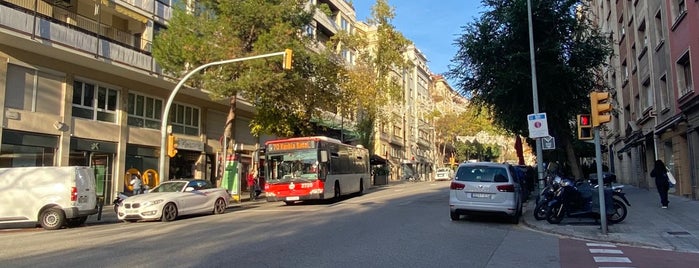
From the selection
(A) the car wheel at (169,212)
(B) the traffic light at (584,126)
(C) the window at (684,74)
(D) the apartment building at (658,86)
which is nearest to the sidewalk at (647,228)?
(B) the traffic light at (584,126)

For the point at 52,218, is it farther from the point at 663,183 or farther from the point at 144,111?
the point at 663,183

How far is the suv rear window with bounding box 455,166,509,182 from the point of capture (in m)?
14.0

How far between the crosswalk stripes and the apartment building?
10165 mm

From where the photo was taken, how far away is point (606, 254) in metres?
9.51

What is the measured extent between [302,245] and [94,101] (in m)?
17.2

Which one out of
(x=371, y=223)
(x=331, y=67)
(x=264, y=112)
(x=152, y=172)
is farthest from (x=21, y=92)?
(x=371, y=223)

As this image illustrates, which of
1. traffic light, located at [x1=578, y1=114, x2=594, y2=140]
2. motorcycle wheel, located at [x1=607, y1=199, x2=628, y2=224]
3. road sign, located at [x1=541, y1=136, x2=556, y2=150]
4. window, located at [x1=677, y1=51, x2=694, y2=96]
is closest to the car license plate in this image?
traffic light, located at [x1=578, y1=114, x2=594, y2=140]

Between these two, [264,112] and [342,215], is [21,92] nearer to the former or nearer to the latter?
[264,112]

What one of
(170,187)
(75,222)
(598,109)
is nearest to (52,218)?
(75,222)

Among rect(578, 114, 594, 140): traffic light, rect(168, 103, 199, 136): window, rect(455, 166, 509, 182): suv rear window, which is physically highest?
rect(168, 103, 199, 136): window

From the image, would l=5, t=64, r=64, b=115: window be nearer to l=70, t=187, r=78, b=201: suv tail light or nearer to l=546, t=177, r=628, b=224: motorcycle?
l=70, t=187, r=78, b=201: suv tail light

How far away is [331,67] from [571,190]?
48.8 feet

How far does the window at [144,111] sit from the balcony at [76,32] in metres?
2.20

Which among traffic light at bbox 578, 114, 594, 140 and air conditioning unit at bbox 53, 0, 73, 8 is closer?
traffic light at bbox 578, 114, 594, 140
